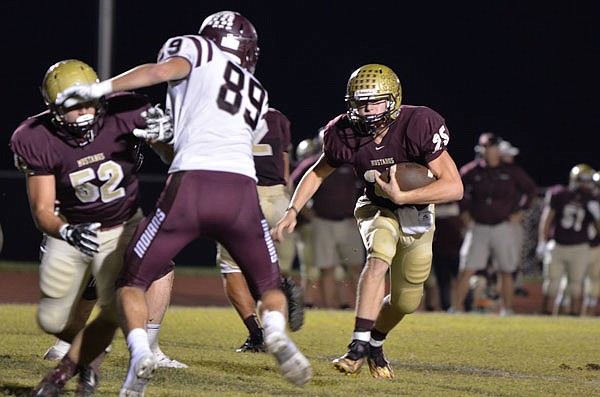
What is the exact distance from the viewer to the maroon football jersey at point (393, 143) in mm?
5645

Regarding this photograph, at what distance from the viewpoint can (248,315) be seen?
6695 millimetres

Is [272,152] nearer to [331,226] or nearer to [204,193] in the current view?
[204,193]

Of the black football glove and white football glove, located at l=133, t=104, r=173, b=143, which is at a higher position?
→ white football glove, located at l=133, t=104, r=173, b=143

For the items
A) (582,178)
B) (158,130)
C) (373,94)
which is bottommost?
(582,178)

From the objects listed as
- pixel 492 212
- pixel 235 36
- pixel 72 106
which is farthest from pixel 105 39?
pixel 72 106

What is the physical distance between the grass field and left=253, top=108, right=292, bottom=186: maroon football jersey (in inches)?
44.4

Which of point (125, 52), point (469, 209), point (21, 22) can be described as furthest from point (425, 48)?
point (469, 209)

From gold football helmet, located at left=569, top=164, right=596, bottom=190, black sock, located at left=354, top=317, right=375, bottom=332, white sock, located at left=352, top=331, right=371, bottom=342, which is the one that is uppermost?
black sock, located at left=354, top=317, right=375, bottom=332

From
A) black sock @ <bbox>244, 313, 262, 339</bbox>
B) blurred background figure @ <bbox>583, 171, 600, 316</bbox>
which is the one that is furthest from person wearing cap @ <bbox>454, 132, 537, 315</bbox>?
black sock @ <bbox>244, 313, 262, 339</bbox>

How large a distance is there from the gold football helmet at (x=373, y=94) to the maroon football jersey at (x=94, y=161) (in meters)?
1.37

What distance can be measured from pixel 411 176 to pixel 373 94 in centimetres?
48

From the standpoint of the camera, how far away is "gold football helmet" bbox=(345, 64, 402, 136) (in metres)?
5.61

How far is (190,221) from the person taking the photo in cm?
424

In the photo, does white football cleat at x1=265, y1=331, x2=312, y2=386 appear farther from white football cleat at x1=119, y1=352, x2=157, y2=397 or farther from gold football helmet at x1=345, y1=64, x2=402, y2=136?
gold football helmet at x1=345, y1=64, x2=402, y2=136
